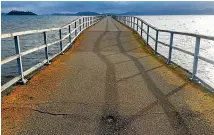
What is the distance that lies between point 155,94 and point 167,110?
3.05ft

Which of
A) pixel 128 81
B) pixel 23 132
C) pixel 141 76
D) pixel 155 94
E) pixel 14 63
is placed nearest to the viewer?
pixel 23 132

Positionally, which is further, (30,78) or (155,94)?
(30,78)

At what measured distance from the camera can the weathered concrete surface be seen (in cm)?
434

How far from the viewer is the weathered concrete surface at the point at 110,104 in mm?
4340

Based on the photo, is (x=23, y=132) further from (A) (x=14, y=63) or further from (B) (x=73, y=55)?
(A) (x=14, y=63)

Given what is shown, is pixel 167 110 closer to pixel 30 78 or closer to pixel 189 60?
pixel 30 78

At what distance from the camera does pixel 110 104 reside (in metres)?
5.31

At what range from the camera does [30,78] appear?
725 centimetres

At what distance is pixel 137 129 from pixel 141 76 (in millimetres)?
3387

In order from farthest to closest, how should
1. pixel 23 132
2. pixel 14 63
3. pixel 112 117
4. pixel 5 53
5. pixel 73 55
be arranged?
pixel 5 53
pixel 14 63
pixel 73 55
pixel 112 117
pixel 23 132

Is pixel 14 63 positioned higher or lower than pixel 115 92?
lower

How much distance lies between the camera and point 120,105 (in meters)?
5.27

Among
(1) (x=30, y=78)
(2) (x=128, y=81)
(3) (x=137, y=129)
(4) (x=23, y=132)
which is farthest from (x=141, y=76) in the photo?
(4) (x=23, y=132)

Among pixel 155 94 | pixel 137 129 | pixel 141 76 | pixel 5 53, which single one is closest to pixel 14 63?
pixel 5 53
